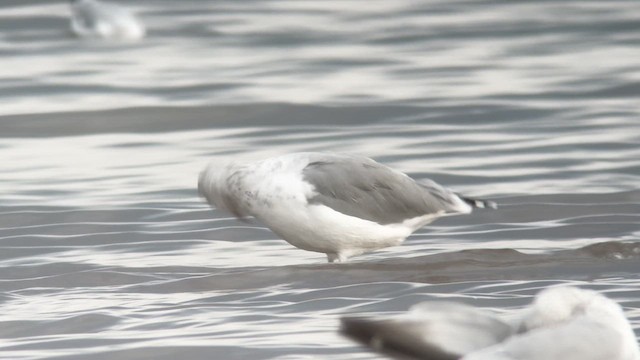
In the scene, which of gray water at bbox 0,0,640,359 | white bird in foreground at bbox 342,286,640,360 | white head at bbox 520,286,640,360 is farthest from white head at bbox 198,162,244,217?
white bird in foreground at bbox 342,286,640,360

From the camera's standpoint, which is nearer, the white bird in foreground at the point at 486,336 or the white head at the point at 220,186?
the white bird in foreground at the point at 486,336

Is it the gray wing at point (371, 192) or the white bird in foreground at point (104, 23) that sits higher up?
the white bird in foreground at point (104, 23)

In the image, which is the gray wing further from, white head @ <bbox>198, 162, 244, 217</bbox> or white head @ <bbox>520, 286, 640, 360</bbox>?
white head @ <bbox>520, 286, 640, 360</bbox>

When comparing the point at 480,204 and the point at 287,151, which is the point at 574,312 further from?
the point at 287,151

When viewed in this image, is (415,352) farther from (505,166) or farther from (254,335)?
(505,166)

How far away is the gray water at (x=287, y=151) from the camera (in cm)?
745

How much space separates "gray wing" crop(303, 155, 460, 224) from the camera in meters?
8.20

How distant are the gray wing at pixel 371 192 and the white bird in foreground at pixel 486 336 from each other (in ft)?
12.8

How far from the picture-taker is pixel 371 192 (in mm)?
8383

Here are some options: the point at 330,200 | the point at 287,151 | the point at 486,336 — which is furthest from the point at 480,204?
the point at 486,336

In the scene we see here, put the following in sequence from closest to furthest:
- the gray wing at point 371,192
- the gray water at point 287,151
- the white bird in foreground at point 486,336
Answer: the white bird in foreground at point 486,336 < the gray water at point 287,151 < the gray wing at point 371,192

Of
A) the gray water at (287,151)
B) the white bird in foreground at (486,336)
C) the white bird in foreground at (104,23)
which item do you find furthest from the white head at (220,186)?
the white bird in foreground at (104,23)

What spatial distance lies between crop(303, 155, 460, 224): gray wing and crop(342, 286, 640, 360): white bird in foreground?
3902 mm

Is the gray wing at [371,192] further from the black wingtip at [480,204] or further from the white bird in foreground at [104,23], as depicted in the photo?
the white bird in foreground at [104,23]
